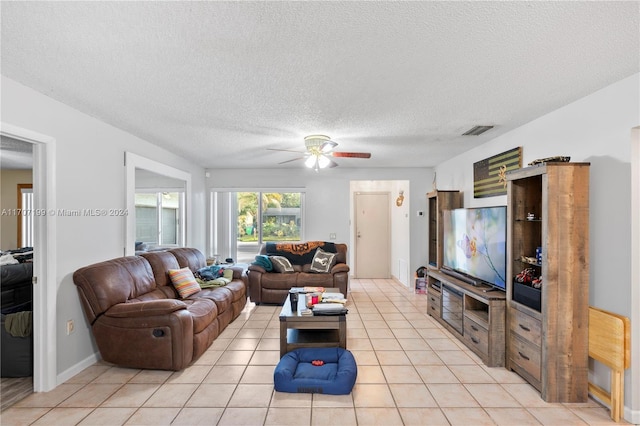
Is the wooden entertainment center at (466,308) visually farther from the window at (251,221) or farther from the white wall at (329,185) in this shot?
the window at (251,221)

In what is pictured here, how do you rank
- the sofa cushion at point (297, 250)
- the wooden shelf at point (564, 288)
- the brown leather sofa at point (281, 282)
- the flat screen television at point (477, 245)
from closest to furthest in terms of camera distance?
1. the wooden shelf at point (564, 288)
2. the flat screen television at point (477, 245)
3. the brown leather sofa at point (281, 282)
4. the sofa cushion at point (297, 250)

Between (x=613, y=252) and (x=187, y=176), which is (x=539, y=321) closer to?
(x=613, y=252)

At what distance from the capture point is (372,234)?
732cm

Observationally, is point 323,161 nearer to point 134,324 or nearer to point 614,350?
point 134,324

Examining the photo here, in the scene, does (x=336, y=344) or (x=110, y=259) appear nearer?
(x=336, y=344)

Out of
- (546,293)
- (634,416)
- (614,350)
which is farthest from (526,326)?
(634,416)

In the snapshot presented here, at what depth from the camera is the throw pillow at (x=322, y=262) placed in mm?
5184

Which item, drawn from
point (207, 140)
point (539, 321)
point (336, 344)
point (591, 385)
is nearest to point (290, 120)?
point (207, 140)

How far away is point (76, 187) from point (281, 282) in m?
2.97

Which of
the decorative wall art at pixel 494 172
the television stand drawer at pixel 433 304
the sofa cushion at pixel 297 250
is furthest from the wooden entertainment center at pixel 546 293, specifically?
the sofa cushion at pixel 297 250

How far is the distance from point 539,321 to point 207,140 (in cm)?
395

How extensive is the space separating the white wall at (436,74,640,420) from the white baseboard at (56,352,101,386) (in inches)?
171

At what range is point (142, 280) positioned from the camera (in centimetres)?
336

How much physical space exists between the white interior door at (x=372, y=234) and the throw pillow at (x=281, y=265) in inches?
97.2
